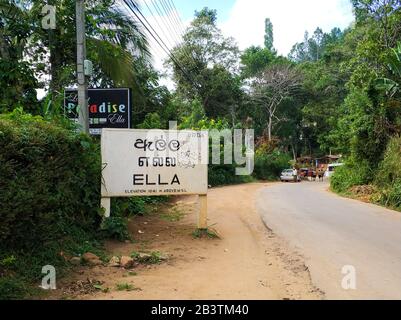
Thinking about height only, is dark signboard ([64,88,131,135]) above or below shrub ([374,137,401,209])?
above

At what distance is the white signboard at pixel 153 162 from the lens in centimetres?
913

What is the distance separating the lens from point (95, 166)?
8914mm

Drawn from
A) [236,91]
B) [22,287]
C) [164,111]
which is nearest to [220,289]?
[22,287]

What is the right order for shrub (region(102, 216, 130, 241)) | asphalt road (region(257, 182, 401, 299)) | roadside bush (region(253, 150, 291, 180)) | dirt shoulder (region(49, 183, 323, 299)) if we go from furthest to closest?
1. roadside bush (region(253, 150, 291, 180))
2. shrub (region(102, 216, 130, 241))
3. asphalt road (region(257, 182, 401, 299))
4. dirt shoulder (region(49, 183, 323, 299))

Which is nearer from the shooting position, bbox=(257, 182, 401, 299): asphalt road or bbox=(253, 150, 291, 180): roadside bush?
bbox=(257, 182, 401, 299): asphalt road

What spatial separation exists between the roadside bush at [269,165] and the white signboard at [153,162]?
3885 cm

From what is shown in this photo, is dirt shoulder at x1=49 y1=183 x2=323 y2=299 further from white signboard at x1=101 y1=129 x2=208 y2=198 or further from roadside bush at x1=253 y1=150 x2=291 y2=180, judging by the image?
roadside bush at x1=253 y1=150 x2=291 y2=180

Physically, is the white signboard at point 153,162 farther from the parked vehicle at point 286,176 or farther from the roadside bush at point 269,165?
the parked vehicle at point 286,176

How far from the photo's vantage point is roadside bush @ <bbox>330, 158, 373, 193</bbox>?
952 inches

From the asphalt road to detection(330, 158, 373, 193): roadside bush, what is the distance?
26.6 feet

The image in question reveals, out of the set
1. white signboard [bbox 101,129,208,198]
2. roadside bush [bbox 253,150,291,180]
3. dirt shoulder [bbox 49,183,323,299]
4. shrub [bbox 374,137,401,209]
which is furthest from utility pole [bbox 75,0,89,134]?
roadside bush [bbox 253,150,291,180]

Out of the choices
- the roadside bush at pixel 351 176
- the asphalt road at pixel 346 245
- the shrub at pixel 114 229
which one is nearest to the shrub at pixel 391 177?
the roadside bush at pixel 351 176

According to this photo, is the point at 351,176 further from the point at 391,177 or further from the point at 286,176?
the point at 286,176

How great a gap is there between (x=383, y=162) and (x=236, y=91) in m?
31.3
